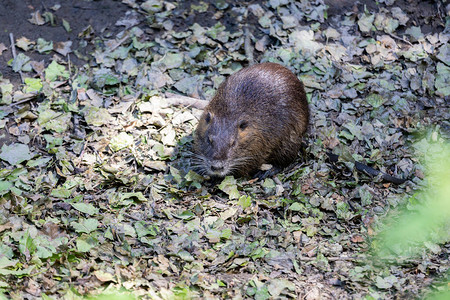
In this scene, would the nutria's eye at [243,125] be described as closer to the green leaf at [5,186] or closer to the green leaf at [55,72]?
the green leaf at [5,186]

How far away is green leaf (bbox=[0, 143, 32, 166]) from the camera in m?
5.70

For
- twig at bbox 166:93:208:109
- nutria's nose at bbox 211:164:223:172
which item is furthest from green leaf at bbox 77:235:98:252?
twig at bbox 166:93:208:109

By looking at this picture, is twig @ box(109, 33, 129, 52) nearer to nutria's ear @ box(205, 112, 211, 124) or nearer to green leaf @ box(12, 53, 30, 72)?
green leaf @ box(12, 53, 30, 72)

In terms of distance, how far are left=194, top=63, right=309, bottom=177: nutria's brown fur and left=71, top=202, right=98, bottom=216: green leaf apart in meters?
1.18

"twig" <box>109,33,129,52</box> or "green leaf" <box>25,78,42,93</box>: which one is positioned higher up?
"twig" <box>109,33,129,52</box>

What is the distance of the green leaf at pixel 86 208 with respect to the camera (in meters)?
5.09

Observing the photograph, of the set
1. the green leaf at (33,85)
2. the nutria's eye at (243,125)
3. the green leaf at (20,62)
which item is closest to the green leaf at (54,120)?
the green leaf at (33,85)

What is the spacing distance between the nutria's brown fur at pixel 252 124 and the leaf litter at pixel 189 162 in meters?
0.22

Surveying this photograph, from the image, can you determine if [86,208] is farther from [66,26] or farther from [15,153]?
[66,26]

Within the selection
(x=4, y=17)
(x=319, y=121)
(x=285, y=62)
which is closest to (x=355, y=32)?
(x=285, y=62)

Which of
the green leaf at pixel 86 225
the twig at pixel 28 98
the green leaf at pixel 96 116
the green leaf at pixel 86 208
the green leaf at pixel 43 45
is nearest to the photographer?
the green leaf at pixel 86 225

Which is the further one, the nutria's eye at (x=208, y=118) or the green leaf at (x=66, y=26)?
the green leaf at (x=66, y=26)

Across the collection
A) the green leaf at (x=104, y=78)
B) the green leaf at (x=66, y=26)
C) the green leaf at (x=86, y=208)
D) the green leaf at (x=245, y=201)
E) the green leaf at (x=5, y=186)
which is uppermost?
the green leaf at (x=66, y=26)

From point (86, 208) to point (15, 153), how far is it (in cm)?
123
